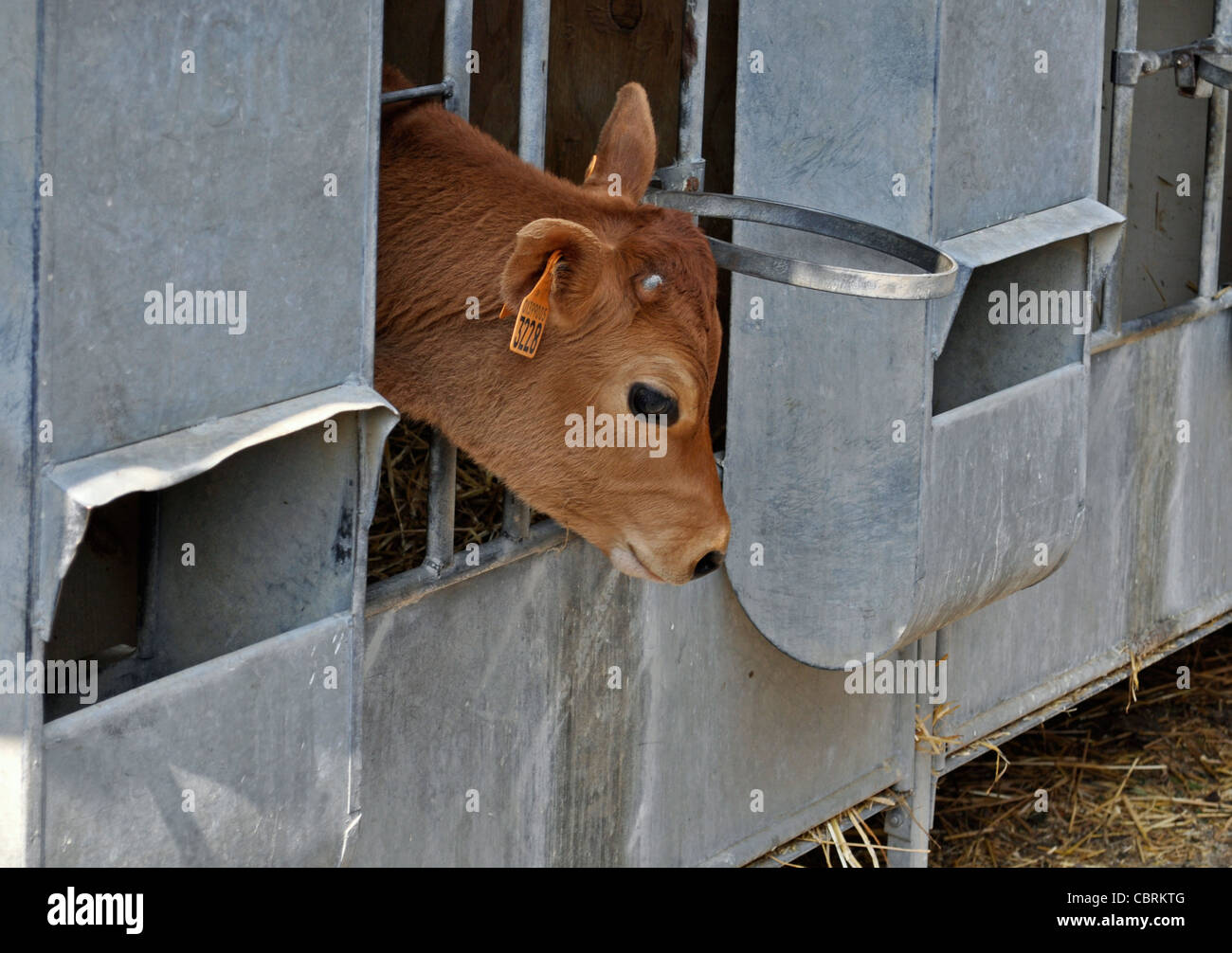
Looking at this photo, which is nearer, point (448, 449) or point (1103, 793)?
point (448, 449)

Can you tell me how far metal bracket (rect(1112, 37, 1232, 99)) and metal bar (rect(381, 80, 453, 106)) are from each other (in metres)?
2.74

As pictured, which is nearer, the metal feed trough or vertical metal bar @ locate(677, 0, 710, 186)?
the metal feed trough

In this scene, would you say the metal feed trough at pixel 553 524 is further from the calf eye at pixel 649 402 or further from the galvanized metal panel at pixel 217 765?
the calf eye at pixel 649 402

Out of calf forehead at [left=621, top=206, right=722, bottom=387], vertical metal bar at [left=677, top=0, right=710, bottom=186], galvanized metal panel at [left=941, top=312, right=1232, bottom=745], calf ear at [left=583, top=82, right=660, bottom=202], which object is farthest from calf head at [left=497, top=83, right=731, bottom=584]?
galvanized metal panel at [left=941, top=312, right=1232, bottom=745]

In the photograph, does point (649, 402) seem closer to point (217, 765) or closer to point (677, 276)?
point (677, 276)

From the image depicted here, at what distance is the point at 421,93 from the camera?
3.33 m

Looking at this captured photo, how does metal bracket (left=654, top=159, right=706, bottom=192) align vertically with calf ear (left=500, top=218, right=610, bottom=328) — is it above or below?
above

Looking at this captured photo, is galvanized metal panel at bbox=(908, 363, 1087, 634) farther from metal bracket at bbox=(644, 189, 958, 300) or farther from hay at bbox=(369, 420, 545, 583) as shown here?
hay at bbox=(369, 420, 545, 583)

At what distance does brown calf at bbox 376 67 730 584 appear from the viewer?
361 cm

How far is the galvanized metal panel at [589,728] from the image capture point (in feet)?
12.0

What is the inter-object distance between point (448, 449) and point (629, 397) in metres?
0.49

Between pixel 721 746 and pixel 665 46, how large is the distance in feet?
9.01

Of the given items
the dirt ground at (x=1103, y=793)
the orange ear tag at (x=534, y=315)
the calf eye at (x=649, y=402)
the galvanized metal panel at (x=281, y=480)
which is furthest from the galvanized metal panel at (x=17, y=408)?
the dirt ground at (x=1103, y=793)

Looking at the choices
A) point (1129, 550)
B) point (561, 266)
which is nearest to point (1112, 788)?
point (1129, 550)
